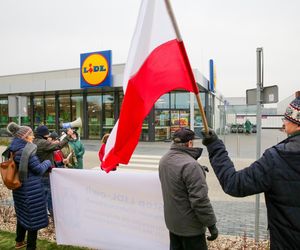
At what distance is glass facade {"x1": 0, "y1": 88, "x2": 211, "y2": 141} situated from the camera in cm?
2320

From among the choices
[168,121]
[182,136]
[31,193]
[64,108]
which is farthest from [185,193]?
[64,108]

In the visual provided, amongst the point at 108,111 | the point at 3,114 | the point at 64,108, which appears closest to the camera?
the point at 108,111

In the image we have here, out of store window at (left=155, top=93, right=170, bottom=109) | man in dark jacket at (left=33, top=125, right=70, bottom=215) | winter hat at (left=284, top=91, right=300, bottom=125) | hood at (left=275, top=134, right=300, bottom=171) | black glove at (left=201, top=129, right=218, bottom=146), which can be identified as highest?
store window at (left=155, top=93, right=170, bottom=109)

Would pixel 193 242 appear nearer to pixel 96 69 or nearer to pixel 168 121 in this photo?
pixel 96 69

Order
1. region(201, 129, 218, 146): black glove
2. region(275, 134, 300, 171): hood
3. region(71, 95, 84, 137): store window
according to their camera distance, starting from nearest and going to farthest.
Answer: region(275, 134, 300, 171): hood
region(201, 129, 218, 146): black glove
region(71, 95, 84, 137): store window

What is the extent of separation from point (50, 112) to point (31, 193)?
23.6 metres

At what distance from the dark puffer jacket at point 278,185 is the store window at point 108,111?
22.3m

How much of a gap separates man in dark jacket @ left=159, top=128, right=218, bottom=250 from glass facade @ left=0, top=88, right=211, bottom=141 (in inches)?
694

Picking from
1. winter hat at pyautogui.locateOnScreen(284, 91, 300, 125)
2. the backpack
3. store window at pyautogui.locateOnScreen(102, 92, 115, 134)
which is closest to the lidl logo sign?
store window at pyautogui.locateOnScreen(102, 92, 115, 134)

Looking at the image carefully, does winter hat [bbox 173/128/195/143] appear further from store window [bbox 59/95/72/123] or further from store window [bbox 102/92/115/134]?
store window [bbox 59/95/72/123]

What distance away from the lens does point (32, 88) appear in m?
24.3

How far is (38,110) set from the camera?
27.7 m

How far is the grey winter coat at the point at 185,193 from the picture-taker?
303 centimetres

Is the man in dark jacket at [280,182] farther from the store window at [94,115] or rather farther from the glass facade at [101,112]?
the store window at [94,115]
